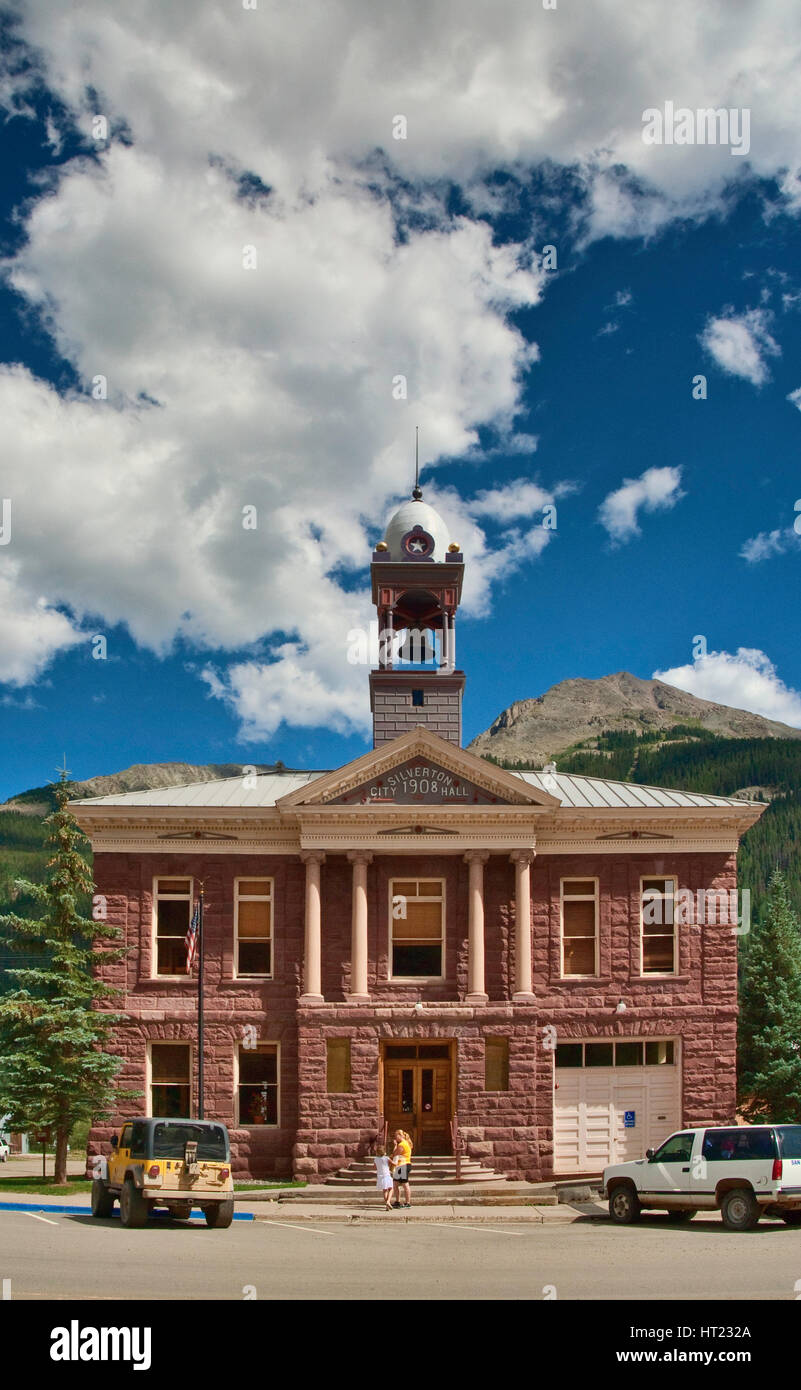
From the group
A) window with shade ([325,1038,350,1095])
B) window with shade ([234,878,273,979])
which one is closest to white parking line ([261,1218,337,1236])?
window with shade ([325,1038,350,1095])

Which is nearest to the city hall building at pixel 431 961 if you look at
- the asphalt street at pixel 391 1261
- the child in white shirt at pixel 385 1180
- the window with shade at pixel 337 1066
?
the window with shade at pixel 337 1066

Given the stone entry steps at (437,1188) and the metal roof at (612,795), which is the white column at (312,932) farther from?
the metal roof at (612,795)

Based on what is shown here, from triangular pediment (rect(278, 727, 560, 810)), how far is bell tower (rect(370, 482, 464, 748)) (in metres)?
4.15

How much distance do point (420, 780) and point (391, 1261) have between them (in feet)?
50.9

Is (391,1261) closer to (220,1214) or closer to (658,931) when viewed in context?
(220,1214)

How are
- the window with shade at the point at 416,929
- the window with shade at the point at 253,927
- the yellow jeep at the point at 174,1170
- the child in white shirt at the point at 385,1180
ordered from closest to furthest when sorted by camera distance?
the yellow jeep at the point at 174,1170 < the child in white shirt at the point at 385,1180 < the window with shade at the point at 416,929 < the window with shade at the point at 253,927

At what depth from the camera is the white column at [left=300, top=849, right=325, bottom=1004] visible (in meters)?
32.2

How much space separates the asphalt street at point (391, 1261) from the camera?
1526 centimetres

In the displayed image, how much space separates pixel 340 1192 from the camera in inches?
1160

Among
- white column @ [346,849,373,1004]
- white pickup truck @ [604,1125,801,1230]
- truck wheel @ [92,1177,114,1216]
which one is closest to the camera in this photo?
white pickup truck @ [604,1125,801,1230]

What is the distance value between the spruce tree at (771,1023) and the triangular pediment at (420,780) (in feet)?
41.0

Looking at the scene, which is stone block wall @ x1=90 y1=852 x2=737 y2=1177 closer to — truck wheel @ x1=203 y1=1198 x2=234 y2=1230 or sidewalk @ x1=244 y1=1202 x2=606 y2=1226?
sidewalk @ x1=244 y1=1202 x2=606 y2=1226

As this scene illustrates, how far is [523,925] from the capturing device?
32.4m
